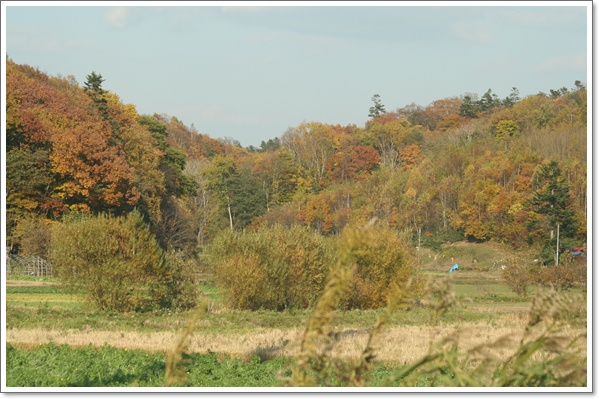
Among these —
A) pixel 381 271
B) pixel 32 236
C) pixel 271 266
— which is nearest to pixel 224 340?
pixel 271 266

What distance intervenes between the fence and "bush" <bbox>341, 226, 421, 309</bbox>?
19.4 m

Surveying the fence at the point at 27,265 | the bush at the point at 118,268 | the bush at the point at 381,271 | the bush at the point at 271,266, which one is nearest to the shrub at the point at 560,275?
the bush at the point at 381,271

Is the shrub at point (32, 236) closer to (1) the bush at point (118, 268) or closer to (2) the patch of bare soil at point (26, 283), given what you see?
(2) the patch of bare soil at point (26, 283)

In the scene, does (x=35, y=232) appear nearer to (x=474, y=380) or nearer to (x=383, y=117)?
(x=474, y=380)

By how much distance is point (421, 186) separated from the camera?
82.4 m

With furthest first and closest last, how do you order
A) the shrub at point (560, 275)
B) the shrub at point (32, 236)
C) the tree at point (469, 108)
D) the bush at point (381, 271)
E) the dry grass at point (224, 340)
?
the tree at point (469, 108) → the shrub at point (32, 236) → the shrub at point (560, 275) → the bush at point (381, 271) → the dry grass at point (224, 340)

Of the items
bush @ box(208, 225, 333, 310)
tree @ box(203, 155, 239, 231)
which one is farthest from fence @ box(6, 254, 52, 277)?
tree @ box(203, 155, 239, 231)

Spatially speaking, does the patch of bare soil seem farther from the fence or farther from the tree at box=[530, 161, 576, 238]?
the tree at box=[530, 161, 576, 238]

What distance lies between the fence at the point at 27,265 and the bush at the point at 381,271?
19.4 m

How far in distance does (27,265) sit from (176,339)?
150ft

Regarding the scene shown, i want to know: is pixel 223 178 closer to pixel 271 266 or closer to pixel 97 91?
pixel 97 91

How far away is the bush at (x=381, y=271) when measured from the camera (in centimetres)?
3850

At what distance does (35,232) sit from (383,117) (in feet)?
272
